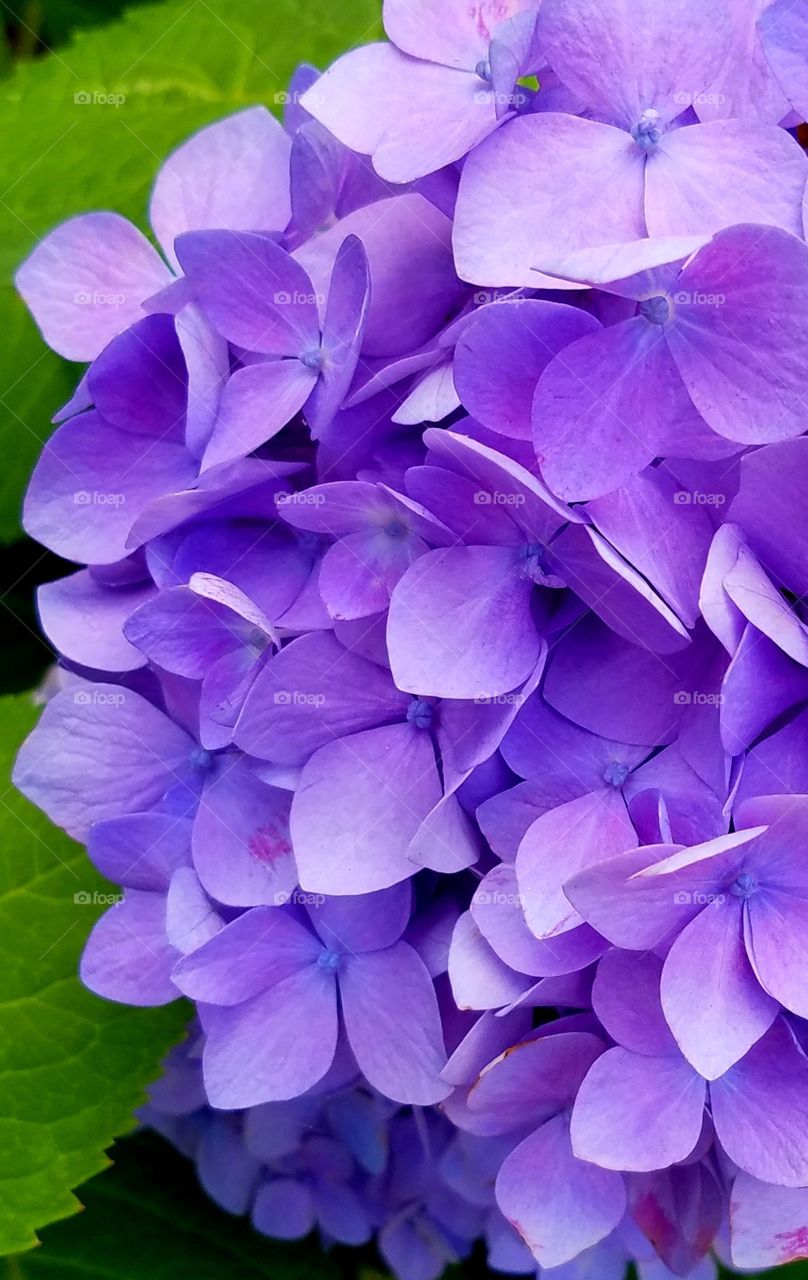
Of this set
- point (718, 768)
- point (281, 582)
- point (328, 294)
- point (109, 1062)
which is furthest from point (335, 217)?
point (109, 1062)

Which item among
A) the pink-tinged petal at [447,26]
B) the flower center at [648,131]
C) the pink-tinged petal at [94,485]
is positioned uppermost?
the pink-tinged petal at [447,26]

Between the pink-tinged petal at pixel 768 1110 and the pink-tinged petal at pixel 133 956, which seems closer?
the pink-tinged petal at pixel 768 1110

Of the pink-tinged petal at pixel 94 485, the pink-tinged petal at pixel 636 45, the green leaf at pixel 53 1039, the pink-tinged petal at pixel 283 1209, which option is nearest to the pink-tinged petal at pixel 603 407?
the pink-tinged petal at pixel 636 45

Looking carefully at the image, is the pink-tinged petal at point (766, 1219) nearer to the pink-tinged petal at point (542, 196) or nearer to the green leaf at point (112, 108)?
the pink-tinged petal at point (542, 196)

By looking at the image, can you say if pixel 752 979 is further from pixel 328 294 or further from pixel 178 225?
pixel 178 225

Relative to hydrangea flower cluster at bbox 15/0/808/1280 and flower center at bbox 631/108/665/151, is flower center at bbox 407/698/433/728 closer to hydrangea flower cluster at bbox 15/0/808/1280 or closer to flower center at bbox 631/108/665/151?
hydrangea flower cluster at bbox 15/0/808/1280

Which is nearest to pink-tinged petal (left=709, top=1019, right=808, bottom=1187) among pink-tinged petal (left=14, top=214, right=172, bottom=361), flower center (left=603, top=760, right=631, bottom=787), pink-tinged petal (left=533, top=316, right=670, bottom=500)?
flower center (left=603, top=760, right=631, bottom=787)
